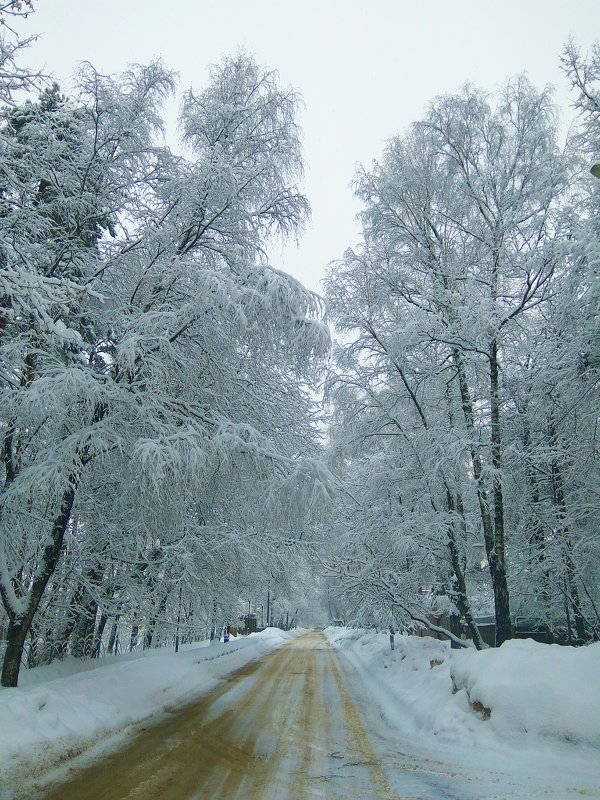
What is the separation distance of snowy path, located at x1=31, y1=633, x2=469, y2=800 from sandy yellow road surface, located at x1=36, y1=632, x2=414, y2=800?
0.01m

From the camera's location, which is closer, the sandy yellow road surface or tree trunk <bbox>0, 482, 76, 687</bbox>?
the sandy yellow road surface

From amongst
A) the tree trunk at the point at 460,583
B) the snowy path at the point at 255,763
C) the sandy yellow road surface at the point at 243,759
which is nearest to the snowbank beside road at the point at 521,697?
the snowy path at the point at 255,763

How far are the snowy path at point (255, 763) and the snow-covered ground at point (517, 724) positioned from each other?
0.53m

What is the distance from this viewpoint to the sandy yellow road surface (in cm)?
496

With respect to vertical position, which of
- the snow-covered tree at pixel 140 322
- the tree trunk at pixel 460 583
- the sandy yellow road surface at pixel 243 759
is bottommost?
the sandy yellow road surface at pixel 243 759

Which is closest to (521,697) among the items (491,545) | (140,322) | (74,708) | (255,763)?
(255,763)

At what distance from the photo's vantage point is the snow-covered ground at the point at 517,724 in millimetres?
5129

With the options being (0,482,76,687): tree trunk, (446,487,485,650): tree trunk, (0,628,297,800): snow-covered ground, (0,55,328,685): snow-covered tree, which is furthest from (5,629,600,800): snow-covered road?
(0,55,328,685): snow-covered tree

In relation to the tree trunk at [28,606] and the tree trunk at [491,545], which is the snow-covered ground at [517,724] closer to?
the tree trunk at [491,545]

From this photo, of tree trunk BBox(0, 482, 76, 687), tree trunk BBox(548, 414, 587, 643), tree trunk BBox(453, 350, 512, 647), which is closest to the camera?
tree trunk BBox(0, 482, 76, 687)

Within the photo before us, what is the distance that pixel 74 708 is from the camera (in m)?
6.76

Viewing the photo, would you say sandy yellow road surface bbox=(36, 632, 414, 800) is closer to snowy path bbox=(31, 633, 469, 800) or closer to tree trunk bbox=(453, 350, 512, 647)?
snowy path bbox=(31, 633, 469, 800)

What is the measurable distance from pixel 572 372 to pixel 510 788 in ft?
17.4

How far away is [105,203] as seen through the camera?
8.54 m
